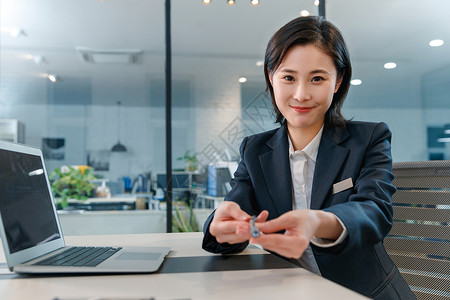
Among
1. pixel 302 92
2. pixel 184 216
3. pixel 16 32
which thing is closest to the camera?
pixel 302 92

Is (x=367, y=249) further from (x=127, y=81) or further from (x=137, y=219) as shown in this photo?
(x=127, y=81)

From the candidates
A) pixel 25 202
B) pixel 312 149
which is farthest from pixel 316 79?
pixel 25 202

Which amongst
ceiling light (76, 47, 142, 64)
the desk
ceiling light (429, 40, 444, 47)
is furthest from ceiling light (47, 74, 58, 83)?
ceiling light (429, 40, 444, 47)

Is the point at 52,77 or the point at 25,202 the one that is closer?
the point at 25,202

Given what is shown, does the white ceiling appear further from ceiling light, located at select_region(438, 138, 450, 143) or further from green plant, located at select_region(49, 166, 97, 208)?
green plant, located at select_region(49, 166, 97, 208)

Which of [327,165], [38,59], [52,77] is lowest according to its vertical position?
[327,165]

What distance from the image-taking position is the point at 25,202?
0.92m

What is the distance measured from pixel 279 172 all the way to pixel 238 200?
0.51ft

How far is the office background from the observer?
371 cm

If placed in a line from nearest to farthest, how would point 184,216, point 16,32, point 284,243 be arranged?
→ point 284,243 → point 184,216 → point 16,32

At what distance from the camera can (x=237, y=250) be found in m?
1.08

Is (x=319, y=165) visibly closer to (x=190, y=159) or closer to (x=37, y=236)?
(x=37, y=236)

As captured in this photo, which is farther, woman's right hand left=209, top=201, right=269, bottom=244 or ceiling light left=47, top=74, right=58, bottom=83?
ceiling light left=47, top=74, right=58, bottom=83

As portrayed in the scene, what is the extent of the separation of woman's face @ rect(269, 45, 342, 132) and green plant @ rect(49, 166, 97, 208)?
9.97 feet
